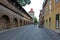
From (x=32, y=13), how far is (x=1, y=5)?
166082 millimetres

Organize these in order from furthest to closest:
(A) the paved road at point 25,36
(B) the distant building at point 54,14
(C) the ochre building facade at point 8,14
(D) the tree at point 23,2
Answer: (D) the tree at point 23,2, (C) the ochre building facade at point 8,14, (B) the distant building at point 54,14, (A) the paved road at point 25,36

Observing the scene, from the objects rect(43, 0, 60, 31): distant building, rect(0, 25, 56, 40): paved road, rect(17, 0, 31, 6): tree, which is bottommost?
rect(0, 25, 56, 40): paved road

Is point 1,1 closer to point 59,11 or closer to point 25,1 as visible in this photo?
point 59,11

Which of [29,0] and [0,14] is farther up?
[29,0]

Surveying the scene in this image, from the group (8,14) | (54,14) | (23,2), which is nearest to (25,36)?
(54,14)

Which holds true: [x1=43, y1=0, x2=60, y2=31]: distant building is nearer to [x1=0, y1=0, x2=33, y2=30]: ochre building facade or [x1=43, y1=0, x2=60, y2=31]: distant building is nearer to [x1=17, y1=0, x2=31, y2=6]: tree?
[x1=0, y1=0, x2=33, y2=30]: ochre building facade

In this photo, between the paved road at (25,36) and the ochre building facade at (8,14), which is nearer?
the paved road at (25,36)

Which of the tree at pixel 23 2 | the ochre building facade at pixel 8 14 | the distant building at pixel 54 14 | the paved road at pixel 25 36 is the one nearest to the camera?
the paved road at pixel 25 36

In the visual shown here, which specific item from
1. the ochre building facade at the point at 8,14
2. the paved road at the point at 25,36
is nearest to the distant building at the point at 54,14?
the paved road at the point at 25,36

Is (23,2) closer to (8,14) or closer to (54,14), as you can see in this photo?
(8,14)

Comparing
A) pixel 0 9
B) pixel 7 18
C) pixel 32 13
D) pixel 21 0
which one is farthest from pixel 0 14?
pixel 32 13

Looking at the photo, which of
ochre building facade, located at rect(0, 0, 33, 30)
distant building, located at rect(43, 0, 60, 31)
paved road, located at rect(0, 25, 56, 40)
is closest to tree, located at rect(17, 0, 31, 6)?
ochre building facade, located at rect(0, 0, 33, 30)

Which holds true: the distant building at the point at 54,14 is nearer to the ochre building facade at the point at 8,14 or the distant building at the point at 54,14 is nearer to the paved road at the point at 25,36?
the paved road at the point at 25,36

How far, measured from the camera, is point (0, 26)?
98.4ft
